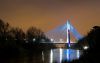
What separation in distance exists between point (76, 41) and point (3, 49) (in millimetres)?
21577

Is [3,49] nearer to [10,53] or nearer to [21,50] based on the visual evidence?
A: [10,53]

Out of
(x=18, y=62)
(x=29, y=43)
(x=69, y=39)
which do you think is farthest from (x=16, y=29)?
(x=18, y=62)

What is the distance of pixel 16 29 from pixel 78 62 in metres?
42.1

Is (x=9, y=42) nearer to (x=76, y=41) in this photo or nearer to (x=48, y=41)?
(x=76, y=41)

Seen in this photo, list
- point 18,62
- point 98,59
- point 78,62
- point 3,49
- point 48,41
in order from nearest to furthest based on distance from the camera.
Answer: point 98,59 < point 78,62 < point 18,62 < point 3,49 < point 48,41

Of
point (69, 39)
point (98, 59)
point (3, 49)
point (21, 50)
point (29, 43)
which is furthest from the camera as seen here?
point (29, 43)

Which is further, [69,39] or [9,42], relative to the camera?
[69,39]

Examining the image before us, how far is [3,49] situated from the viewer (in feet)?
176

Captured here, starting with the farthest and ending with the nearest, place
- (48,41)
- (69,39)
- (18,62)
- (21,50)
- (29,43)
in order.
A: (48,41) < (29,43) < (69,39) < (21,50) < (18,62)

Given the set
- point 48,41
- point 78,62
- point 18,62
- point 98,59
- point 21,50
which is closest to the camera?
point 98,59

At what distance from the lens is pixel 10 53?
2147 inches

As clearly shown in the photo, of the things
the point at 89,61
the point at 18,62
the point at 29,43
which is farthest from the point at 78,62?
the point at 29,43

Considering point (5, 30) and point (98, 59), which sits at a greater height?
point (5, 30)

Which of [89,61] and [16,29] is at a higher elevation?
[16,29]
